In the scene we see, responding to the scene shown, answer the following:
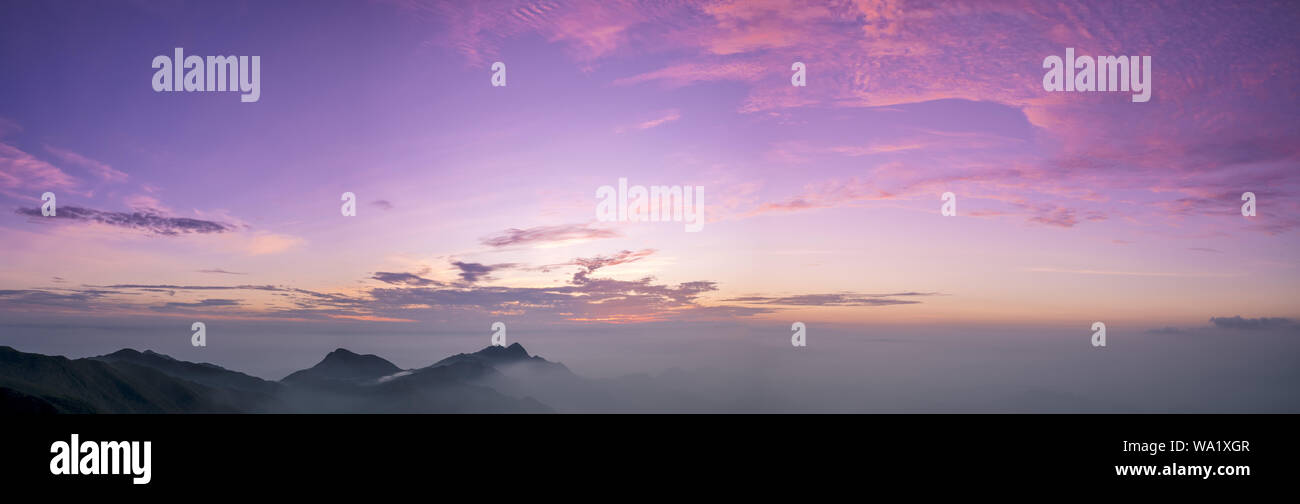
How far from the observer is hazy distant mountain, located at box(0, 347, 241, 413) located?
296 feet

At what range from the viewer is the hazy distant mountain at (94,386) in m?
90.2

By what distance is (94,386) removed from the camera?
109750 millimetres
